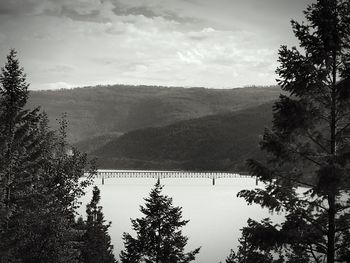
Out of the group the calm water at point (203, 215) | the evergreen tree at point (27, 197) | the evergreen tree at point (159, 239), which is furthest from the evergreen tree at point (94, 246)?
the calm water at point (203, 215)

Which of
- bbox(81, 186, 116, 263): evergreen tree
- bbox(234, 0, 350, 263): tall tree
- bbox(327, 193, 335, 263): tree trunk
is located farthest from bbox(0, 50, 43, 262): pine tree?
bbox(327, 193, 335, 263): tree trunk

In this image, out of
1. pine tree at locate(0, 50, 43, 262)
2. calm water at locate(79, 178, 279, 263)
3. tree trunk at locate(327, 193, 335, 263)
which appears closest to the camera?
tree trunk at locate(327, 193, 335, 263)

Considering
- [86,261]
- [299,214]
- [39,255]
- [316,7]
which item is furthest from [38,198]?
[316,7]

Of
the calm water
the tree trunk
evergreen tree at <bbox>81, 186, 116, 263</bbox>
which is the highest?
the tree trunk

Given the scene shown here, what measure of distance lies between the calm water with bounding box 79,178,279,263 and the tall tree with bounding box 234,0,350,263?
131ft

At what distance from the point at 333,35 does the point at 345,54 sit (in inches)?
28.8

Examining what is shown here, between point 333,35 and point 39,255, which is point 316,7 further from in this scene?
point 39,255

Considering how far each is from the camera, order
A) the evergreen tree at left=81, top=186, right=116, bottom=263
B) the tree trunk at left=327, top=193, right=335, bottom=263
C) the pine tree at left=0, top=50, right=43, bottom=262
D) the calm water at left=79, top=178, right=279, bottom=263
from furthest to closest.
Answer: the calm water at left=79, top=178, right=279, bottom=263 < the evergreen tree at left=81, top=186, right=116, bottom=263 < the pine tree at left=0, top=50, right=43, bottom=262 < the tree trunk at left=327, top=193, right=335, bottom=263

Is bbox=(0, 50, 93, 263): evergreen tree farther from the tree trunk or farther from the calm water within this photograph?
the calm water

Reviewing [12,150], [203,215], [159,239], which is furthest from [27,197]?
[203,215]

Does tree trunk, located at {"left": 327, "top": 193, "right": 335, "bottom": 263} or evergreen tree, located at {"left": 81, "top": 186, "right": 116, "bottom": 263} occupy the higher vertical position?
tree trunk, located at {"left": 327, "top": 193, "right": 335, "bottom": 263}

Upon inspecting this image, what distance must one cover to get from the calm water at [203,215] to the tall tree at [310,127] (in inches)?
1578

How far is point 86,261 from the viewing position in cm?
3366

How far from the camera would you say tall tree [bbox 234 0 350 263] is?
1280 cm
